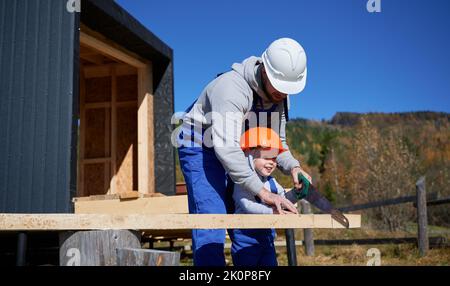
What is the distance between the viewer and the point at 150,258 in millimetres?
2520

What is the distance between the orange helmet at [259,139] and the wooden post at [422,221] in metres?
7.31

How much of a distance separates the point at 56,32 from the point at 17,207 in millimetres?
2257

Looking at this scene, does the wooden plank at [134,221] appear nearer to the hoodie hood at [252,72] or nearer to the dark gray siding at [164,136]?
the hoodie hood at [252,72]

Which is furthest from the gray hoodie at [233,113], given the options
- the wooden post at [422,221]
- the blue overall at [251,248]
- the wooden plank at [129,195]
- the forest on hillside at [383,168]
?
the forest on hillside at [383,168]

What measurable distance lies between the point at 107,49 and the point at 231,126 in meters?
5.28

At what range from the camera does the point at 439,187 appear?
72.3ft

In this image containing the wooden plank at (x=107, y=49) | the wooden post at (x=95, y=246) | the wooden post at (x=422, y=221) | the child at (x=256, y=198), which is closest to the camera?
the wooden post at (x=95, y=246)

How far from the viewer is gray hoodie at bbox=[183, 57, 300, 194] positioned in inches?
122

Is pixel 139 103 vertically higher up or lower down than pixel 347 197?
higher up

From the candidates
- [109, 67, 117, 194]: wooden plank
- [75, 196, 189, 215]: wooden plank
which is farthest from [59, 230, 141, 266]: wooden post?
[109, 67, 117, 194]: wooden plank

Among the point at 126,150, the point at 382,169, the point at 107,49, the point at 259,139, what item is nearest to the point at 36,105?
the point at 107,49

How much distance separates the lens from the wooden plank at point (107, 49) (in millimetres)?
7215
